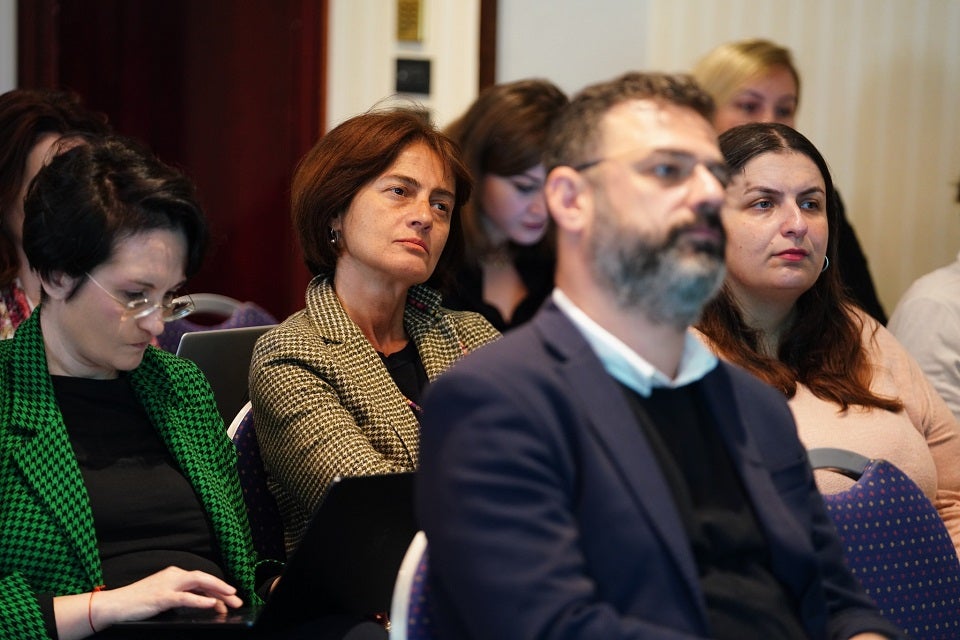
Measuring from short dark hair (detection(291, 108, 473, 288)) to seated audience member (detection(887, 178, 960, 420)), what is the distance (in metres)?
1.26

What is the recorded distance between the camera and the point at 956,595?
1857mm

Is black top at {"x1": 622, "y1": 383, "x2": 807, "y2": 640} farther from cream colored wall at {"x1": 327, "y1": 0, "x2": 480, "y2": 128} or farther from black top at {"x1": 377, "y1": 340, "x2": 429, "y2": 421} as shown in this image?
cream colored wall at {"x1": 327, "y1": 0, "x2": 480, "y2": 128}

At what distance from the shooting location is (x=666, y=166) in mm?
1458

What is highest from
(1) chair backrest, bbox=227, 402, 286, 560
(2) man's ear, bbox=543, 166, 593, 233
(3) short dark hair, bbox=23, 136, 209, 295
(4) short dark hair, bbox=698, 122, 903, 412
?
(2) man's ear, bbox=543, 166, 593, 233

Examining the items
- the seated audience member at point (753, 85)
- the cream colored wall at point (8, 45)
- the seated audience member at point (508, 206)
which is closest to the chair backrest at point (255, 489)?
the seated audience member at point (508, 206)

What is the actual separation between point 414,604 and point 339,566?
40 cm

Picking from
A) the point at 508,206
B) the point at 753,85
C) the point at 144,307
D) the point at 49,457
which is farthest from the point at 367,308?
the point at 753,85

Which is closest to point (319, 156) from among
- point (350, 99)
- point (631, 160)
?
point (631, 160)

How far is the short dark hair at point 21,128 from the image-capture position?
8.91 ft

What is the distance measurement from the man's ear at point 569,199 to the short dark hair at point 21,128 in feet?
4.98

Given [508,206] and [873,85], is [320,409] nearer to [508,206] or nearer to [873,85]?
[508,206]

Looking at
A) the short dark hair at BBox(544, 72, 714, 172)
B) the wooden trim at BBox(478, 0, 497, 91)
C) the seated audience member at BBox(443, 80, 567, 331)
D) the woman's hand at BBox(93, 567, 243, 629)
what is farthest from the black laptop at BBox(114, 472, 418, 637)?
the wooden trim at BBox(478, 0, 497, 91)

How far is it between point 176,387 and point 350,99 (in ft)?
8.48

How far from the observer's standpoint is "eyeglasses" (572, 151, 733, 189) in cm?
145
